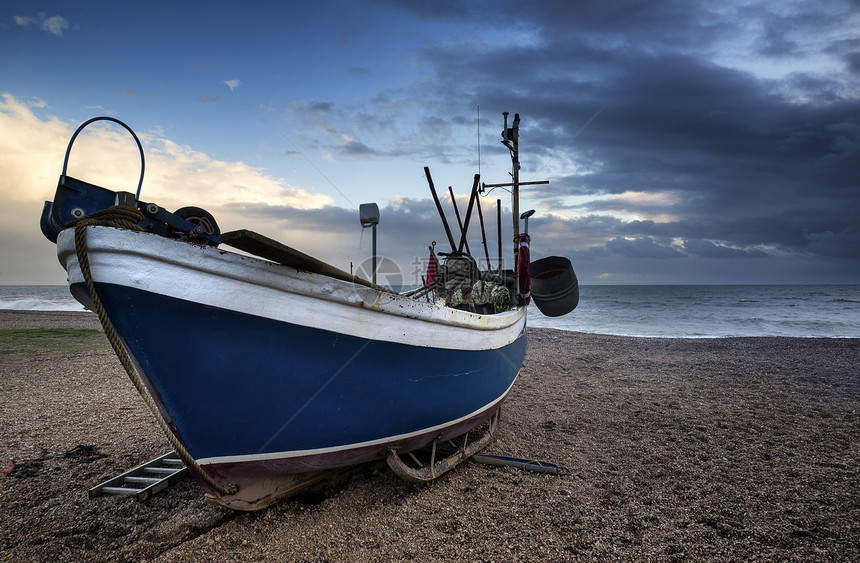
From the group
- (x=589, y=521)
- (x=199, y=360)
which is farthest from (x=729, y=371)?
(x=199, y=360)

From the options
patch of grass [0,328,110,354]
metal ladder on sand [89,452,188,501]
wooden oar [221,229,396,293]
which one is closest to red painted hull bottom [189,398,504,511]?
metal ladder on sand [89,452,188,501]

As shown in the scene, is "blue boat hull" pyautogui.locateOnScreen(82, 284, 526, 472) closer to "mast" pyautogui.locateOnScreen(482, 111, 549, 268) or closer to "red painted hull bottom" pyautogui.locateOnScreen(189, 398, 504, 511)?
"red painted hull bottom" pyautogui.locateOnScreen(189, 398, 504, 511)

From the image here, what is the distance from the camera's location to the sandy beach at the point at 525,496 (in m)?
2.82

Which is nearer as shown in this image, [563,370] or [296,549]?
[296,549]

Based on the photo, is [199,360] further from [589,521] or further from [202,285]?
[589,521]

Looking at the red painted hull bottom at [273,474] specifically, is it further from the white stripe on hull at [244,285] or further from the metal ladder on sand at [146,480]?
the metal ladder on sand at [146,480]

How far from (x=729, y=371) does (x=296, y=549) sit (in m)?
11.0

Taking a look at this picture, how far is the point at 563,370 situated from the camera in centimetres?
1033

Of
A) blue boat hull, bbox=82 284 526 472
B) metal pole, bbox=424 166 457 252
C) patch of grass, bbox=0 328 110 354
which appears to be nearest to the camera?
blue boat hull, bbox=82 284 526 472

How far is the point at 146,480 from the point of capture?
3600 mm

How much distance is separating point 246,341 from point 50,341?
16.2 m

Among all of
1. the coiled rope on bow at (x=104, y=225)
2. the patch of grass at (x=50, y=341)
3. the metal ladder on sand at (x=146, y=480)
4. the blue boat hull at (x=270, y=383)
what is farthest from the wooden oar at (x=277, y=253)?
the patch of grass at (x=50, y=341)

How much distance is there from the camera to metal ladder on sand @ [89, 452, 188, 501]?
3445mm

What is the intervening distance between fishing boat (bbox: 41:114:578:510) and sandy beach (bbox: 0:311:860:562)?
381 millimetres
